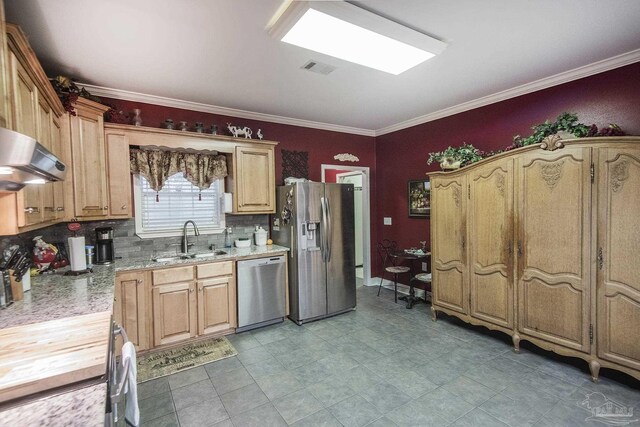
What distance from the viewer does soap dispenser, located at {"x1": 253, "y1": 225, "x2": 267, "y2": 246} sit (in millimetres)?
4098

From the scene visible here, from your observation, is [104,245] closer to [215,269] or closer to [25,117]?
[215,269]

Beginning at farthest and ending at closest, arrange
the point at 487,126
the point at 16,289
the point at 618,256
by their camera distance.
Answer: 1. the point at 487,126
2. the point at 618,256
3. the point at 16,289

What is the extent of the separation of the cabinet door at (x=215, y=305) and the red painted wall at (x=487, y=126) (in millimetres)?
2819

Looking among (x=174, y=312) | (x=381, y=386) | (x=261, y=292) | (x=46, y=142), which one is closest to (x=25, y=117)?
(x=46, y=142)

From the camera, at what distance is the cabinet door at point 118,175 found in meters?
3.09

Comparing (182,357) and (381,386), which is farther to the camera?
(182,357)

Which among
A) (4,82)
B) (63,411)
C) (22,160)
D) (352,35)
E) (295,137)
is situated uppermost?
(352,35)

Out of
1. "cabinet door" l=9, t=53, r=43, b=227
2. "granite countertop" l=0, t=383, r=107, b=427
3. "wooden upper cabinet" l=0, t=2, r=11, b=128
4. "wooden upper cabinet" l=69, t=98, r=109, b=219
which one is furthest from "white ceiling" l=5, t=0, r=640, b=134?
"granite countertop" l=0, t=383, r=107, b=427

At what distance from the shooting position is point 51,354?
1.25 metres

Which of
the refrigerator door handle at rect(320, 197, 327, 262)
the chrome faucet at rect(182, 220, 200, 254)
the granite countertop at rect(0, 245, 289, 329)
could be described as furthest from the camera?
the refrigerator door handle at rect(320, 197, 327, 262)

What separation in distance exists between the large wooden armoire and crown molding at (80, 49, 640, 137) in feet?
2.97

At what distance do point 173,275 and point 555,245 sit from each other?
364 centimetres

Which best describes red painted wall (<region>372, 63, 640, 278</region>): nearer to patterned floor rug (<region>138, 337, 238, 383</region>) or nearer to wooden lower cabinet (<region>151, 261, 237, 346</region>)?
wooden lower cabinet (<region>151, 261, 237, 346</region>)

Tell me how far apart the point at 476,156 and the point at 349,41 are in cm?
214
